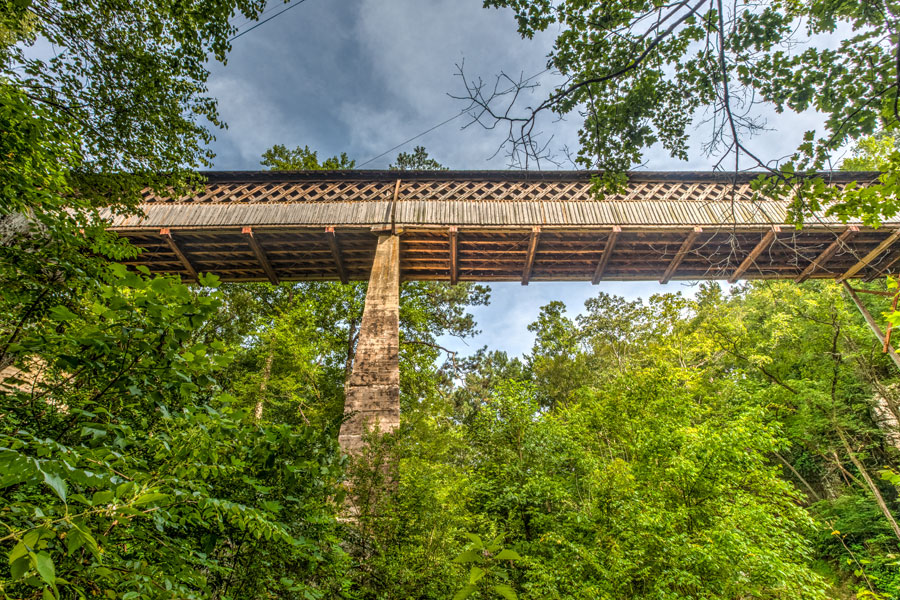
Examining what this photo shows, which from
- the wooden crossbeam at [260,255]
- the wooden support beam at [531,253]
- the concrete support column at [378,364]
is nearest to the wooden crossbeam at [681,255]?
the wooden support beam at [531,253]

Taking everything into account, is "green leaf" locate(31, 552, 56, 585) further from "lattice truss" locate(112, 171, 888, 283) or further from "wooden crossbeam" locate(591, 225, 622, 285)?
"wooden crossbeam" locate(591, 225, 622, 285)

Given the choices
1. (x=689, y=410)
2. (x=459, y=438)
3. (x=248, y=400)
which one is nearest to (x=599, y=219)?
(x=689, y=410)

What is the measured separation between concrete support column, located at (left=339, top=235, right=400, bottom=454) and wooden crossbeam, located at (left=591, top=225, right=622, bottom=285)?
197 inches

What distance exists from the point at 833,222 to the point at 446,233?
8.92 meters

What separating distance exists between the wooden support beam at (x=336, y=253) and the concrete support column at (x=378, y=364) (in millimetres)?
1272

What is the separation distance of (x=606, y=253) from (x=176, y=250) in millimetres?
10383

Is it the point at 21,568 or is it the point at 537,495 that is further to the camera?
the point at 537,495

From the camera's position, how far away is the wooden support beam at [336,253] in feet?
30.6

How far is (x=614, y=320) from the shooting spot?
2348cm

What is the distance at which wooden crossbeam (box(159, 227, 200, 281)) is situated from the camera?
9183mm

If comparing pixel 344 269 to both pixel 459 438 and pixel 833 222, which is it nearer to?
pixel 459 438

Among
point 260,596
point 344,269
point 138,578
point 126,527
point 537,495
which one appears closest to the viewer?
point 138,578

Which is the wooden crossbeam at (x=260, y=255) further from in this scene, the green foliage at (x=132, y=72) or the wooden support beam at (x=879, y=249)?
the wooden support beam at (x=879, y=249)

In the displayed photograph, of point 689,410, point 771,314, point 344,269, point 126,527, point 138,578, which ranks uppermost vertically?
point 771,314
